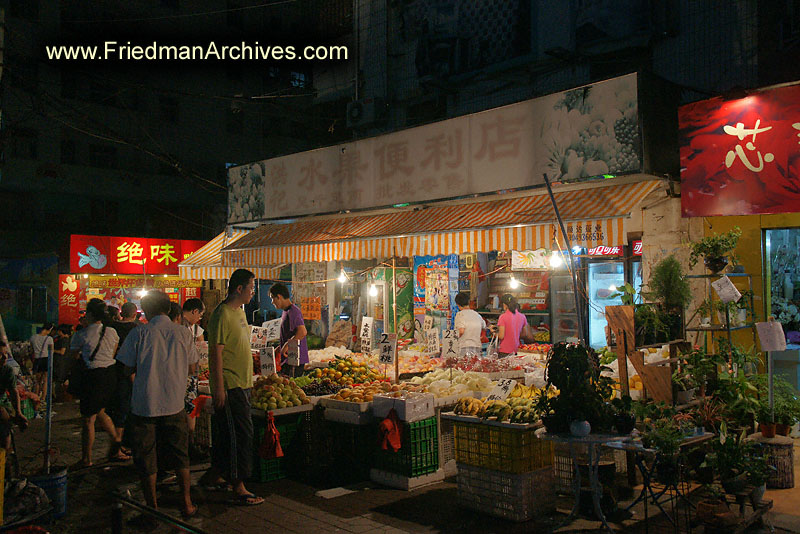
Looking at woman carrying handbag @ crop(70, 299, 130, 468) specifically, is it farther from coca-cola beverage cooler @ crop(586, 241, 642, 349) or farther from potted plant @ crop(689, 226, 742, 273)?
coca-cola beverage cooler @ crop(586, 241, 642, 349)

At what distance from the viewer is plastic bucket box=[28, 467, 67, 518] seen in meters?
6.18

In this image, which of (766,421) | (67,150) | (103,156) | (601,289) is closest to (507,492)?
(766,421)

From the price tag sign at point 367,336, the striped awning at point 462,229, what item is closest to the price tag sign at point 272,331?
the striped awning at point 462,229

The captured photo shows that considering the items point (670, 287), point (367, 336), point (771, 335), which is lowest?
point (367, 336)

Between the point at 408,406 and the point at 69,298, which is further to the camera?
the point at 69,298

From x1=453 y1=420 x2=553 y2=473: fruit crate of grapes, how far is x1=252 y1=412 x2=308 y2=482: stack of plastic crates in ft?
7.89

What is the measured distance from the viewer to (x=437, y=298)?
47.1 feet

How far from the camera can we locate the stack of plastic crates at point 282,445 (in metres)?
7.66

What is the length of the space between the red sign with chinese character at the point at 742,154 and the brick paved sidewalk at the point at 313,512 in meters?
3.62

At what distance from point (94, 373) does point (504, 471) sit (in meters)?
5.94

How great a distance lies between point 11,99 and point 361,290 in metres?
27.4

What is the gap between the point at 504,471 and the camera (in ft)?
20.1

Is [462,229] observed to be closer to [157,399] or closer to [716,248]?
[716,248]

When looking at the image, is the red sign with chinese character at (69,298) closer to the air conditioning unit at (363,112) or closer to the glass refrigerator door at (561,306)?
the air conditioning unit at (363,112)
